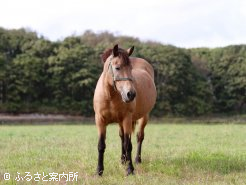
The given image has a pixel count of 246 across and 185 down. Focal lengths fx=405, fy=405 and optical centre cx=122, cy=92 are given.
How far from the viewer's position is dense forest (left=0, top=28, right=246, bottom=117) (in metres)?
52.2

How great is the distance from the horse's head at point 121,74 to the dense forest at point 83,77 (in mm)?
44577

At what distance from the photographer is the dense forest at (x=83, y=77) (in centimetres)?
5216

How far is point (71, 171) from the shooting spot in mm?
7750

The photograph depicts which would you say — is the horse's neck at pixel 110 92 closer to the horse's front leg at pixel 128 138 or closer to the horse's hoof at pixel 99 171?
the horse's front leg at pixel 128 138

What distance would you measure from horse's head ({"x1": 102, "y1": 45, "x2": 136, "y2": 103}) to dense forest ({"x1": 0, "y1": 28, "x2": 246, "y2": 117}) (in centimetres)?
4458

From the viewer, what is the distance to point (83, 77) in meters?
53.7

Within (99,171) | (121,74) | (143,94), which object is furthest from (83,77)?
(121,74)

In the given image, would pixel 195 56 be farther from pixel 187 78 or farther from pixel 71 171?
pixel 71 171

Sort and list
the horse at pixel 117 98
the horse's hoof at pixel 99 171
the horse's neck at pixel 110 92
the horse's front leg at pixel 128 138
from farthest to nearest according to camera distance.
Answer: the horse's front leg at pixel 128 138 → the horse's hoof at pixel 99 171 → the horse's neck at pixel 110 92 → the horse at pixel 117 98

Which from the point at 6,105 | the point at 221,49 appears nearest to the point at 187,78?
the point at 221,49

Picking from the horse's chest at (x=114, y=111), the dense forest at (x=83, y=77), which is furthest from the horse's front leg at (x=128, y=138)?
the dense forest at (x=83, y=77)

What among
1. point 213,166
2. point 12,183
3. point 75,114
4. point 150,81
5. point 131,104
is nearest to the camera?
point 12,183

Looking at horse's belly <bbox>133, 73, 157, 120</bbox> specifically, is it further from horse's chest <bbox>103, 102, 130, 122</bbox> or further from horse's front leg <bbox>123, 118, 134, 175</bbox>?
horse's chest <bbox>103, 102, 130, 122</bbox>

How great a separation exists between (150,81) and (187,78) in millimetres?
51706
